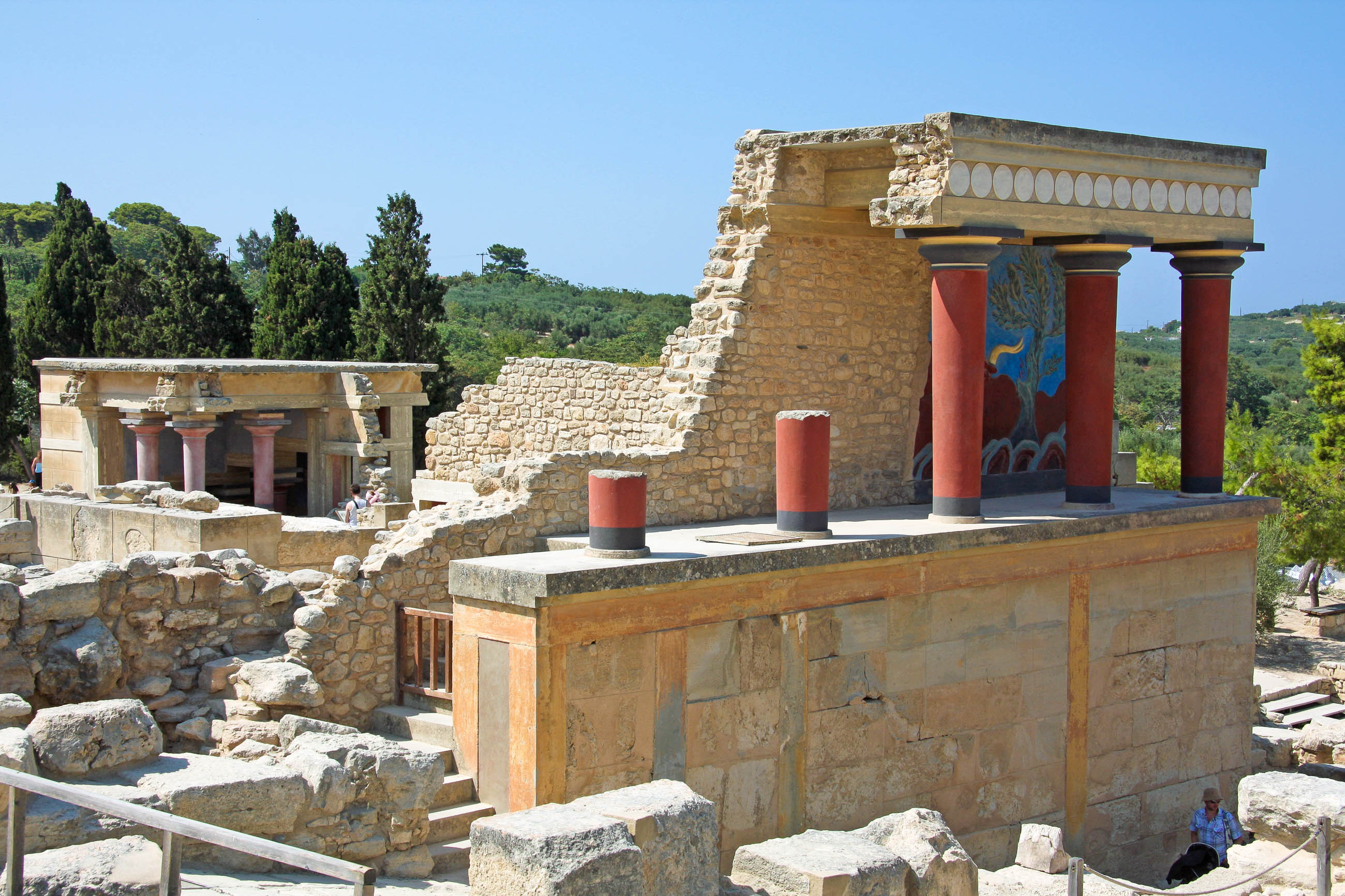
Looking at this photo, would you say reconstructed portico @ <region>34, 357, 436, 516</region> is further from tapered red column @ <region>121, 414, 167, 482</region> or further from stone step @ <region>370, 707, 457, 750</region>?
stone step @ <region>370, 707, 457, 750</region>

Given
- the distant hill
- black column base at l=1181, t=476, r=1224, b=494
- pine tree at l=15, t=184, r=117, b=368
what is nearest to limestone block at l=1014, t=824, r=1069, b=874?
black column base at l=1181, t=476, r=1224, b=494

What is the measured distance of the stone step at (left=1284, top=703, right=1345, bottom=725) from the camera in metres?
16.4

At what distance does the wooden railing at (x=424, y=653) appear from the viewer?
8.54 meters

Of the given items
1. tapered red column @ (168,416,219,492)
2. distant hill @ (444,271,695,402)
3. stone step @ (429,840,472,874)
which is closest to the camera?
stone step @ (429,840,472,874)

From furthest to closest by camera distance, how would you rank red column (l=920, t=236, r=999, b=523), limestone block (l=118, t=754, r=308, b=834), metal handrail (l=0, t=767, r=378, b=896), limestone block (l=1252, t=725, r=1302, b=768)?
limestone block (l=1252, t=725, r=1302, b=768)
red column (l=920, t=236, r=999, b=523)
limestone block (l=118, t=754, r=308, b=834)
metal handrail (l=0, t=767, r=378, b=896)

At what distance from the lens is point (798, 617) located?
880 centimetres

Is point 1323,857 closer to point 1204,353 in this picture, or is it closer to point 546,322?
point 1204,353

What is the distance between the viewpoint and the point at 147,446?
1994 centimetres

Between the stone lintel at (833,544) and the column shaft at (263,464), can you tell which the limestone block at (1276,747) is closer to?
the stone lintel at (833,544)

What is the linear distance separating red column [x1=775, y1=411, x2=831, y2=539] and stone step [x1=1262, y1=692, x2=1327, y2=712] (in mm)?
9923

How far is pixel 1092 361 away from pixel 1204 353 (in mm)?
1764

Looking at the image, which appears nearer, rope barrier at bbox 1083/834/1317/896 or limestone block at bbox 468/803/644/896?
limestone block at bbox 468/803/644/896

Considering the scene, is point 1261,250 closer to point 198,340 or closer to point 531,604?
point 531,604

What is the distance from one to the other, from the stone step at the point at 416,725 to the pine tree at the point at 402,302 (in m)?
17.9
